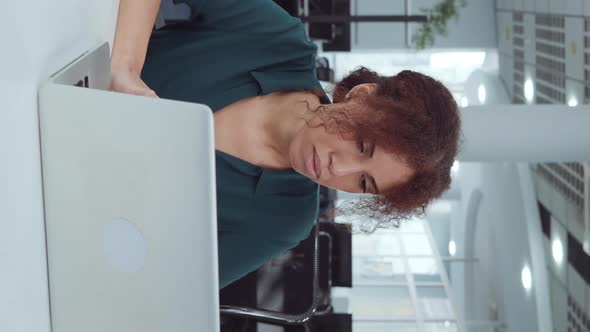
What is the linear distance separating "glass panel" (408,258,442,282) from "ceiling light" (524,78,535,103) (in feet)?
12.5

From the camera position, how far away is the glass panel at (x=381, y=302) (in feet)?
31.7

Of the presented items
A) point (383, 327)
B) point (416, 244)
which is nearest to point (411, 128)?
point (383, 327)

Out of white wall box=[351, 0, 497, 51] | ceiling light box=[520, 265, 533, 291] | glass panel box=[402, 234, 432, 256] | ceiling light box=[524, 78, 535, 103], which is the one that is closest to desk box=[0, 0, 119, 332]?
ceiling light box=[520, 265, 533, 291]

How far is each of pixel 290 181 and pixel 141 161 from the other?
2.76 feet

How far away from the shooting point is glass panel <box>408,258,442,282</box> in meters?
10.6

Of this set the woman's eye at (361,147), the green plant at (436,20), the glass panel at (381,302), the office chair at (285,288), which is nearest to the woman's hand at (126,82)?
the woman's eye at (361,147)

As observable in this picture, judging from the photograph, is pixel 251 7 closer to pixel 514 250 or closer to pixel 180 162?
pixel 180 162

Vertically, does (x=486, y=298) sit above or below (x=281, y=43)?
below

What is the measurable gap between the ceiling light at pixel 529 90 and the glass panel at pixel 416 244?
3982 mm

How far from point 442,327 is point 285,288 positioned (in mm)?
5935

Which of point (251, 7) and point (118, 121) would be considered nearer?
point (118, 121)

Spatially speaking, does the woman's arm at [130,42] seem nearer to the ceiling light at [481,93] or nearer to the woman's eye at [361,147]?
the woman's eye at [361,147]

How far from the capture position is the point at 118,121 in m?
0.89

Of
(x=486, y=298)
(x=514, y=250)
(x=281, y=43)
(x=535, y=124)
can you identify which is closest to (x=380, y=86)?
(x=281, y=43)
